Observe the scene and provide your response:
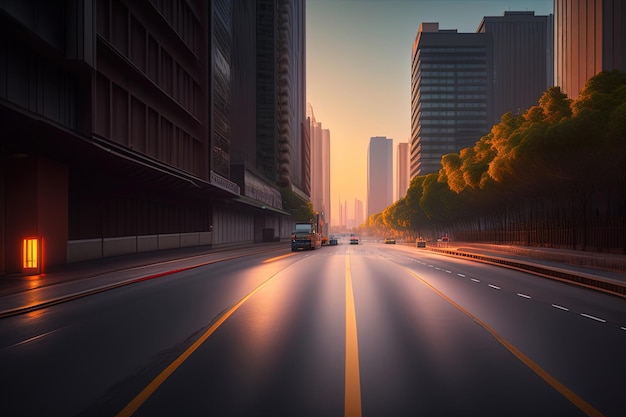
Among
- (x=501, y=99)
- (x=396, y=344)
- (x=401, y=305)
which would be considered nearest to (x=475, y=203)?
(x=401, y=305)

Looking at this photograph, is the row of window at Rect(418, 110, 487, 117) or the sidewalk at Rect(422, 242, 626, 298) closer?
the sidewalk at Rect(422, 242, 626, 298)

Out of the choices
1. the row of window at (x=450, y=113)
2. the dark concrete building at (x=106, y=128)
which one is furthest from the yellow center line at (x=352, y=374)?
the row of window at (x=450, y=113)

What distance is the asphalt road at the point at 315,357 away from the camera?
477 cm

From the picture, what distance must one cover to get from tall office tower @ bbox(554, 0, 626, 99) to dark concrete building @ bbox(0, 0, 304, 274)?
53.8 m

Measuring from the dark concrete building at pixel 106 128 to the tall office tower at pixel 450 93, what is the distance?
4938 inches

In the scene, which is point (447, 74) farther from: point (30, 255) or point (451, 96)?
point (30, 255)

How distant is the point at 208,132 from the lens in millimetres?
46125

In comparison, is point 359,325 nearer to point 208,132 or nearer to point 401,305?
point 401,305

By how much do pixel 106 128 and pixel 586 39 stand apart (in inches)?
2852

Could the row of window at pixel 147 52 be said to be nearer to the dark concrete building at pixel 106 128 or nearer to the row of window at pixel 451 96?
the dark concrete building at pixel 106 128

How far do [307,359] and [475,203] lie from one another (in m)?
58.9

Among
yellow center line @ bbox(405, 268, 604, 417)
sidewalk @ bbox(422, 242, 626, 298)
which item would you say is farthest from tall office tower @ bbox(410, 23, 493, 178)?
yellow center line @ bbox(405, 268, 604, 417)

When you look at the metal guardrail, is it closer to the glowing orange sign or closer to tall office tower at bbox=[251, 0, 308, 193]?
the glowing orange sign

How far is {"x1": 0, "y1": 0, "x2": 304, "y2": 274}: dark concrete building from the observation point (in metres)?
17.7
